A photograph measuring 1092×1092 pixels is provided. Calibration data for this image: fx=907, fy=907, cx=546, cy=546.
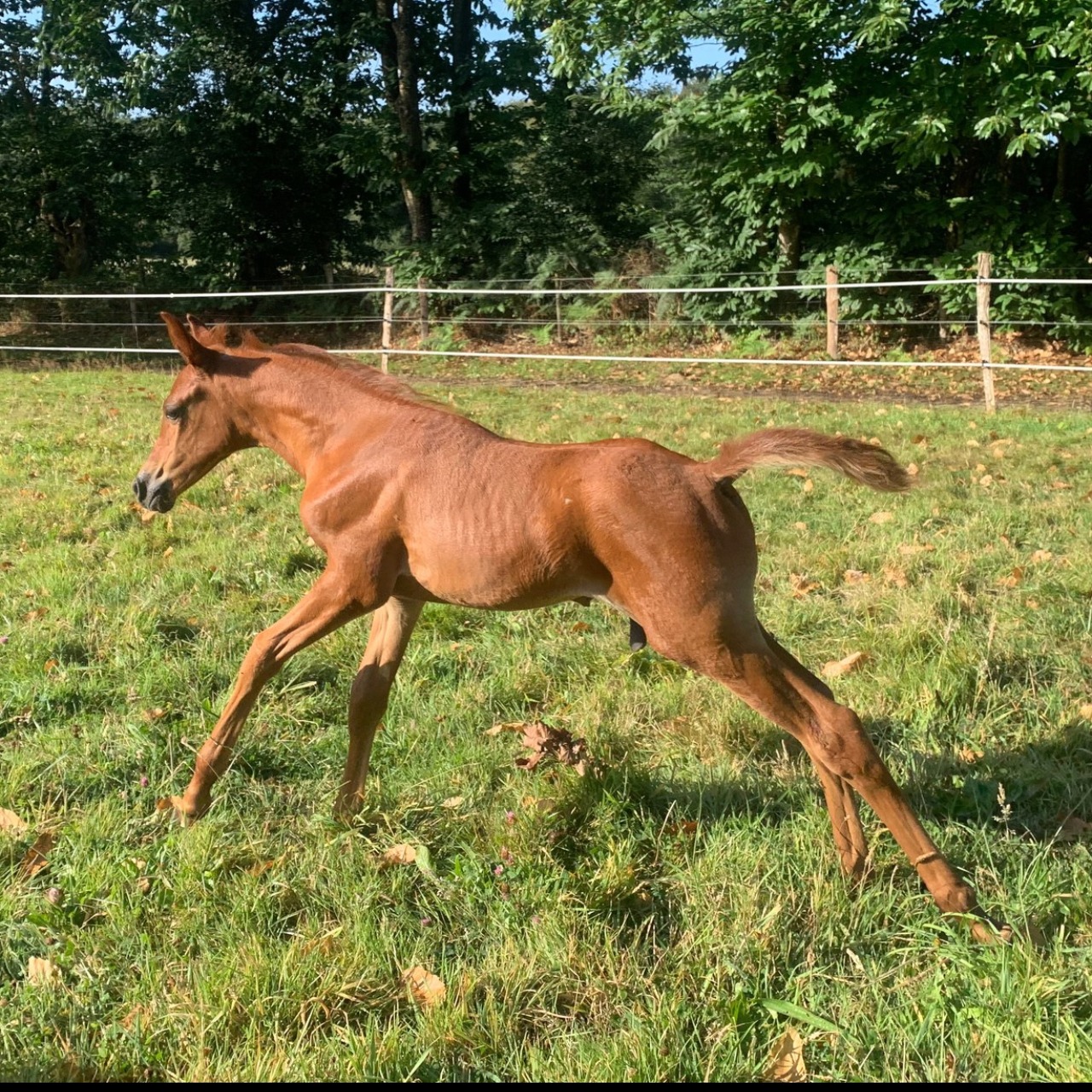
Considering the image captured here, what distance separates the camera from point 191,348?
3314 mm

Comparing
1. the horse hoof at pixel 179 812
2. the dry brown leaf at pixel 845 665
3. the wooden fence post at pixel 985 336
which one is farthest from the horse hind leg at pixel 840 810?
the wooden fence post at pixel 985 336

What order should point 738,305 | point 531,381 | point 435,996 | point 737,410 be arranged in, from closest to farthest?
1. point 435,996
2. point 737,410
3. point 531,381
4. point 738,305

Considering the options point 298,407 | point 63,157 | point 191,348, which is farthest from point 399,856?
point 63,157

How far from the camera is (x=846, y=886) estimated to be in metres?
2.60

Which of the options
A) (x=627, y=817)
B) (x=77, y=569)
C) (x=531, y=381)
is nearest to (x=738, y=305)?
(x=531, y=381)

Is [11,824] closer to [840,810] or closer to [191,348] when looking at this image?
[191,348]

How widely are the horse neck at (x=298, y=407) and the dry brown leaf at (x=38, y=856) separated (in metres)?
1.44

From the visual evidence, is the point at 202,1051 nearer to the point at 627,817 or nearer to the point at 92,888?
the point at 92,888

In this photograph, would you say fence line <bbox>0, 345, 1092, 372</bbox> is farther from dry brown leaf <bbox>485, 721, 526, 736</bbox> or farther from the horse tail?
the horse tail

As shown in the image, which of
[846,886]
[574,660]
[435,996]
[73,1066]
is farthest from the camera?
[574,660]

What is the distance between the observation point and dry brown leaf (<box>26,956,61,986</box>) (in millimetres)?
2289

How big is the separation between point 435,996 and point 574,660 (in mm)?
2013

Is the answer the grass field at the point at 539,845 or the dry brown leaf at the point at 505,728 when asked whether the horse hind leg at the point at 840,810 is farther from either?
the dry brown leaf at the point at 505,728

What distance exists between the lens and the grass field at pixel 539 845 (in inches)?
83.7
